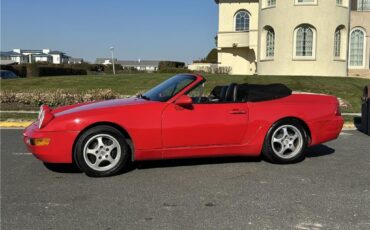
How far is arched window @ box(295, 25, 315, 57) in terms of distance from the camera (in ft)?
92.0

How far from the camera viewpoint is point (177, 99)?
235 inches

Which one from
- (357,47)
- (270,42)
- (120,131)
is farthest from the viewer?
(357,47)

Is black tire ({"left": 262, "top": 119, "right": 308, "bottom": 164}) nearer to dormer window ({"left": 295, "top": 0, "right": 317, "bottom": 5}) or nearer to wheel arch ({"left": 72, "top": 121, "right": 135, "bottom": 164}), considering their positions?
wheel arch ({"left": 72, "top": 121, "right": 135, "bottom": 164})

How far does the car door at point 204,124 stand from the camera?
5887 millimetres

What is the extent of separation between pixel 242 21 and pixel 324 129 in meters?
30.2

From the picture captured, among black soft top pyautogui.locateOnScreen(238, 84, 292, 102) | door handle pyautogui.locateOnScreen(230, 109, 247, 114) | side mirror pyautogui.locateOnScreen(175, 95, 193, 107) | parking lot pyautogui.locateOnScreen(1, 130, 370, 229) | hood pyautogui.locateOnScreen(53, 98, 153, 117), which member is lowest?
parking lot pyautogui.locateOnScreen(1, 130, 370, 229)

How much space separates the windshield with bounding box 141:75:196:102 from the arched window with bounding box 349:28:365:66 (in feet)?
90.3

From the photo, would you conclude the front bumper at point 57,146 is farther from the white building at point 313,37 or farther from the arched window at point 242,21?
the arched window at point 242,21

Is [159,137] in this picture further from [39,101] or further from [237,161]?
[39,101]

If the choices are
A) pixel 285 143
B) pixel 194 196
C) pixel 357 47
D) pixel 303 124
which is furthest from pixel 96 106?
pixel 357 47

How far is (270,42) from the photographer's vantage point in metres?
29.7

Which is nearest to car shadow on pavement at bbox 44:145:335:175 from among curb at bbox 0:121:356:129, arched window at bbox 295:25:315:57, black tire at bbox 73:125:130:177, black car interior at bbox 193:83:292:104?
black tire at bbox 73:125:130:177

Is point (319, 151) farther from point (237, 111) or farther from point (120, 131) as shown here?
point (120, 131)

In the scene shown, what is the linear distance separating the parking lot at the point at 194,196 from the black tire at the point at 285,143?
13cm
